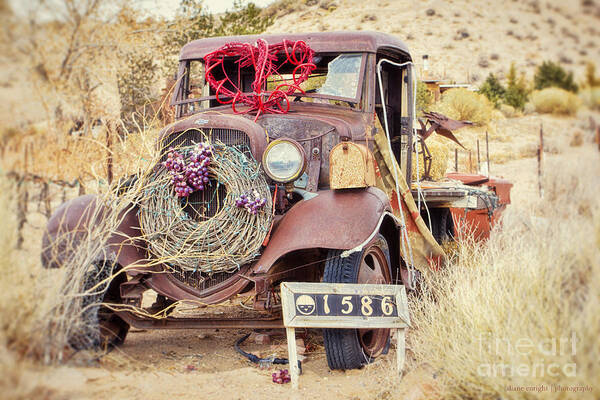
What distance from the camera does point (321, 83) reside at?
5.47 metres

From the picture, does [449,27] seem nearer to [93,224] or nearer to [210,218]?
[210,218]

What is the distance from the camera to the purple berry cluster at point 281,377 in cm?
394

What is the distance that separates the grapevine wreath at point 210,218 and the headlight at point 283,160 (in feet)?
0.34

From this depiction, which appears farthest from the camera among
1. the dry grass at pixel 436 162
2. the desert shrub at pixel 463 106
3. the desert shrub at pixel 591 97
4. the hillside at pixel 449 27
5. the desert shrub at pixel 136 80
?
the hillside at pixel 449 27

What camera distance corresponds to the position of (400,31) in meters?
34.4

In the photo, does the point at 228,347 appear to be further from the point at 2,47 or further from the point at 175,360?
the point at 2,47

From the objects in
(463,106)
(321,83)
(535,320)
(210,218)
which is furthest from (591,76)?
(463,106)

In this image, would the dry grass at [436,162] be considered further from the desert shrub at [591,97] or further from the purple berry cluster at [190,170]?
the desert shrub at [591,97]

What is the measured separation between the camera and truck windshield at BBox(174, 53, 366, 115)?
5.08 metres

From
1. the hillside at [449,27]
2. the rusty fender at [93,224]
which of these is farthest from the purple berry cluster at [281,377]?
the hillside at [449,27]

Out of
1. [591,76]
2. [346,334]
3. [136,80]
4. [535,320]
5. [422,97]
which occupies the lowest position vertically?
[346,334]

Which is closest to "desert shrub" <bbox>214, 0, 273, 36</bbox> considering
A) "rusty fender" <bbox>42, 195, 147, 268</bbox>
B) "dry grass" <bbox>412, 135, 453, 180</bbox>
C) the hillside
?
"dry grass" <bbox>412, 135, 453, 180</bbox>

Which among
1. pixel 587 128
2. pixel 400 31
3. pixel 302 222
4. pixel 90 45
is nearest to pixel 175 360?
pixel 302 222

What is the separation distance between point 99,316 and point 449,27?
3428 centimetres
